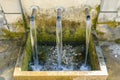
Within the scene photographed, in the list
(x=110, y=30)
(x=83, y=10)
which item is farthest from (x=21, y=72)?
(x=110, y=30)

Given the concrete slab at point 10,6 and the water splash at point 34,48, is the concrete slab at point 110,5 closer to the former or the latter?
the water splash at point 34,48

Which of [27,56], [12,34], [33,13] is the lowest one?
[27,56]

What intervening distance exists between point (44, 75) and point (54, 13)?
876 millimetres

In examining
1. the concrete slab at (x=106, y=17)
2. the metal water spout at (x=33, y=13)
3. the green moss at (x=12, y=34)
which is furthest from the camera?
the green moss at (x=12, y=34)

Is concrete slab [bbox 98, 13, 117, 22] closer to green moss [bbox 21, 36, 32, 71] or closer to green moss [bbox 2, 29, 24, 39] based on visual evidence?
green moss [bbox 21, 36, 32, 71]

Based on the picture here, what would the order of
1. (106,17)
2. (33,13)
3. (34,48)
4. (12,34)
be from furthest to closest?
(12,34), (34,48), (106,17), (33,13)

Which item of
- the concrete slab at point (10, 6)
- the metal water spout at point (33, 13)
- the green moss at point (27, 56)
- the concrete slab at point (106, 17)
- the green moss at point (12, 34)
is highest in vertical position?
the concrete slab at point (10, 6)

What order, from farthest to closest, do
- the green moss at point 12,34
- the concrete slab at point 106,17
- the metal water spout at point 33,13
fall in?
the green moss at point 12,34 < the concrete slab at point 106,17 < the metal water spout at point 33,13

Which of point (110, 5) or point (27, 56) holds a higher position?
point (110, 5)

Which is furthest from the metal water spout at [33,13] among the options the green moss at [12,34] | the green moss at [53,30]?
the green moss at [12,34]

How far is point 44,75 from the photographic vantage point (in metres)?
2.05

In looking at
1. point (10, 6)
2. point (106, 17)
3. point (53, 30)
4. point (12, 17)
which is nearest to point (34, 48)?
point (53, 30)

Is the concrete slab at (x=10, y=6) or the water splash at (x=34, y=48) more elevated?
the concrete slab at (x=10, y=6)

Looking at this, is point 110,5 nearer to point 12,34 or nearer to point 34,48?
point 34,48
